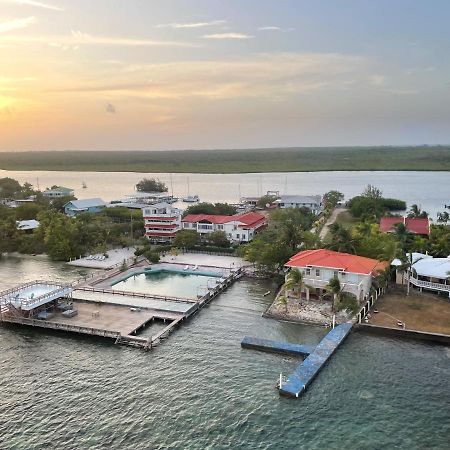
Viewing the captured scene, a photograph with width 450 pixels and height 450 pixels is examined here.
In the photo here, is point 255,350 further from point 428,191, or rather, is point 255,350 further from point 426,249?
point 428,191

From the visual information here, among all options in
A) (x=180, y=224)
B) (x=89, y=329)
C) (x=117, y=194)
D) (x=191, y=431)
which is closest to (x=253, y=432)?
(x=191, y=431)

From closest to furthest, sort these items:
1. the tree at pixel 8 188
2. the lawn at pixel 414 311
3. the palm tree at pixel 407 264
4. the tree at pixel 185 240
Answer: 1. the lawn at pixel 414 311
2. the palm tree at pixel 407 264
3. the tree at pixel 185 240
4. the tree at pixel 8 188

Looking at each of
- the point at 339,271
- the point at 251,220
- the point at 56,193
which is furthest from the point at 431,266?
the point at 56,193

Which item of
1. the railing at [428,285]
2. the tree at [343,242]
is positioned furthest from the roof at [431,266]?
the tree at [343,242]

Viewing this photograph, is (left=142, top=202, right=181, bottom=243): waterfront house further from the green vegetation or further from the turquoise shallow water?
the turquoise shallow water

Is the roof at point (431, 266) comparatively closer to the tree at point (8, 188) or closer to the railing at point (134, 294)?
the railing at point (134, 294)

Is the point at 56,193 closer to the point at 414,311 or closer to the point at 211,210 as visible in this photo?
the point at 211,210
